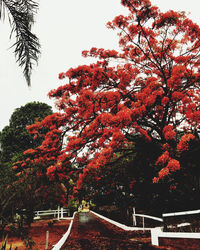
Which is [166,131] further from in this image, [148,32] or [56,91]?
[56,91]

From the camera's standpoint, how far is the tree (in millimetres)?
19266

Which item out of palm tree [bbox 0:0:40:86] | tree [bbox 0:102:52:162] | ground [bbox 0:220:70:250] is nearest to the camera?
palm tree [bbox 0:0:40:86]

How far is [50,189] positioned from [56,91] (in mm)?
4539

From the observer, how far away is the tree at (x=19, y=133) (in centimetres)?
1927

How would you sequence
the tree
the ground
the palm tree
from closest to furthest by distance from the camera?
the palm tree, the ground, the tree

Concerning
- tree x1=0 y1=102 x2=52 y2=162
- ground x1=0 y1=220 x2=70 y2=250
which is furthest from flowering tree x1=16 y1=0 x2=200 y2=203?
tree x1=0 y1=102 x2=52 y2=162

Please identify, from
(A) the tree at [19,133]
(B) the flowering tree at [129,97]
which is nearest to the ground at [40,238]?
(B) the flowering tree at [129,97]

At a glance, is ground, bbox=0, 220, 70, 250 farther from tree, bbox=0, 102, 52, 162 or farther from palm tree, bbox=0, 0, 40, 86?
tree, bbox=0, 102, 52, 162

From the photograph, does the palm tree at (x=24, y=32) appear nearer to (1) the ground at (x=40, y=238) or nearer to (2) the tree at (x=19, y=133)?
(1) the ground at (x=40, y=238)

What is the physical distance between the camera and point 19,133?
1972cm

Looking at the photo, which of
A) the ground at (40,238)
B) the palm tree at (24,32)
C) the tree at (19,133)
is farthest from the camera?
the tree at (19,133)

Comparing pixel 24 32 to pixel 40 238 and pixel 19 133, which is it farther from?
pixel 19 133

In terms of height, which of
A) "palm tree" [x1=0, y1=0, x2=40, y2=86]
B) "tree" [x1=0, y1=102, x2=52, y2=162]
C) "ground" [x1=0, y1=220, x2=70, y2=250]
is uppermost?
"tree" [x1=0, y1=102, x2=52, y2=162]

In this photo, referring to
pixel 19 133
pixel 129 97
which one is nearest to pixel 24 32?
pixel 129 97
